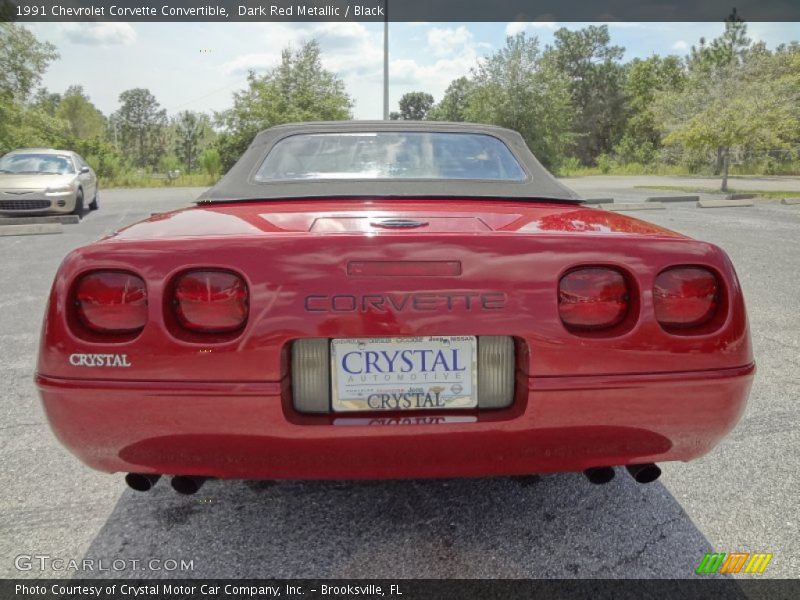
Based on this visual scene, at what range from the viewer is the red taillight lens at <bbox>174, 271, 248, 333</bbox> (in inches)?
63.7

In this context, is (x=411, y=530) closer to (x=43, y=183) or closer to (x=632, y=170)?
(x=43, y=183)

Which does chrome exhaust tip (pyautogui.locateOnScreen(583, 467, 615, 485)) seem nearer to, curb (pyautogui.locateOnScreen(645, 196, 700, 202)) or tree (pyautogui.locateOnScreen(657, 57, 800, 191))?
curb (pyautogui.locateOnScreen(645, 196, 700, 202))

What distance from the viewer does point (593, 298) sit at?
1.66 metres

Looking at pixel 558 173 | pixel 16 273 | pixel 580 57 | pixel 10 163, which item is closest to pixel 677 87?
pixel 580 57

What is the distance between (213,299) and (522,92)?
3984 cm

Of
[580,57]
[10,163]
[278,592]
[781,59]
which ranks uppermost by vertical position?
[580,57]

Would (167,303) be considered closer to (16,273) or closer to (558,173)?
(16,273)

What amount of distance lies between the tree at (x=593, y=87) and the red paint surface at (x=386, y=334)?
6336 centimetres

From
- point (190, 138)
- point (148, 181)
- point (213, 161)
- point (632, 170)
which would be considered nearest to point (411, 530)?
point (213, 161)

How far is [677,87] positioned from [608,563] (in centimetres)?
6130

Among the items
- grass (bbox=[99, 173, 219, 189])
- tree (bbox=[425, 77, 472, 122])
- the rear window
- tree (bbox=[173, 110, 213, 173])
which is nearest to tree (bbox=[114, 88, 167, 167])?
tree (bbox=[173, 110, 213, 173])

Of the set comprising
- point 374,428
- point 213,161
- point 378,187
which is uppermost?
point 213,161

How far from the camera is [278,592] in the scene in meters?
1.78

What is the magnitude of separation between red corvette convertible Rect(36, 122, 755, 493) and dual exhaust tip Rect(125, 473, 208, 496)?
0.10 m
